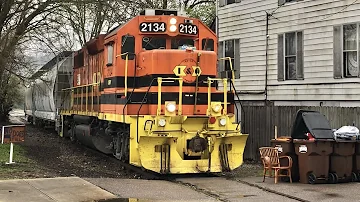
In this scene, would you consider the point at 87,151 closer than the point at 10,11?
Yes

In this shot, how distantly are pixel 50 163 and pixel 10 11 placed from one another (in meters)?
7.78

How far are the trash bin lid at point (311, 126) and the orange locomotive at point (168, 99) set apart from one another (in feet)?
4.59

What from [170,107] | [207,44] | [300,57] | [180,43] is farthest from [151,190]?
[300,57]

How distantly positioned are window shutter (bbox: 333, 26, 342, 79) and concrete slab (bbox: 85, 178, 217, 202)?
6.54 meters

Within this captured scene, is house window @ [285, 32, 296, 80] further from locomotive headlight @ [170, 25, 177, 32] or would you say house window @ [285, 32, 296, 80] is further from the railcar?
the railcar

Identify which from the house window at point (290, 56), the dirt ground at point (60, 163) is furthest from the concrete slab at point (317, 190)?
the house window at point (290, 56)

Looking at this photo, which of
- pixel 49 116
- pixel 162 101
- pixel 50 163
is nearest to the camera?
pixel 162 101

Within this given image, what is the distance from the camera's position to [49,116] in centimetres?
2483

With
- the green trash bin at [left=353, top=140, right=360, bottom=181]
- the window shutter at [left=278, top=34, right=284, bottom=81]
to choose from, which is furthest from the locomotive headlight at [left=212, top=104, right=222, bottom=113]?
the window shutter at [left=278, top=34, right=284, bottom=81]

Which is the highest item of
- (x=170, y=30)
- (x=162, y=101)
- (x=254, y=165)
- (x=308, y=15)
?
(x=308, y=15)

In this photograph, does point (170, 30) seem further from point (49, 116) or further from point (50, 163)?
point (49, 116)

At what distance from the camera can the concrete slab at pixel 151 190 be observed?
8.65 metres

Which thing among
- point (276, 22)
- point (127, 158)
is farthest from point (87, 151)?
point (276, 22)

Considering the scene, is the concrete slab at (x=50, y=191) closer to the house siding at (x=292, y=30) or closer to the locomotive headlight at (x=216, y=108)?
the locomotive headlight at (x=216, y=108)
